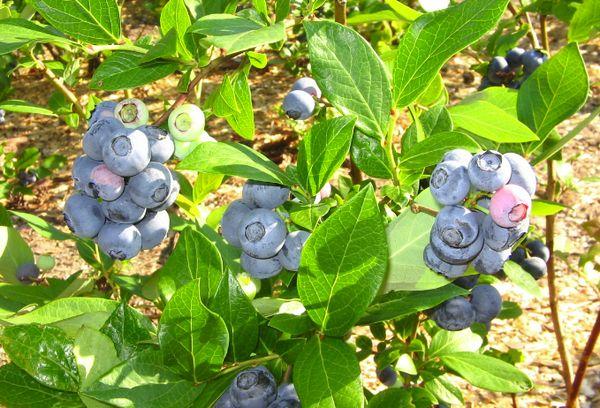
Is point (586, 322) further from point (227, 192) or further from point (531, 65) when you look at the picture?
point (227, 192)

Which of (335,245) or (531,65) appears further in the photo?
(531,65)

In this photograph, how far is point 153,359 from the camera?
2.62ft

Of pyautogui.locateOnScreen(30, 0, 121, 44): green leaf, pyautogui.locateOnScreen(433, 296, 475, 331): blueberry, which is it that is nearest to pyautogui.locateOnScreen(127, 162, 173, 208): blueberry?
pyautogui.locateOnScreen(30, 0, 121, 44): green leaf

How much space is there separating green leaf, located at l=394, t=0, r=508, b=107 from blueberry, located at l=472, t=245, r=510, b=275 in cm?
25

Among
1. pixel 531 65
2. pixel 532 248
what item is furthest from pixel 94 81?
pixel 532 248

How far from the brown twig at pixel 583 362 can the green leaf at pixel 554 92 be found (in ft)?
2.74

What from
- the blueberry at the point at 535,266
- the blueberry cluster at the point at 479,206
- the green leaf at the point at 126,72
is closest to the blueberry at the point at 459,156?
the blueberry cluster at the point at 479,206

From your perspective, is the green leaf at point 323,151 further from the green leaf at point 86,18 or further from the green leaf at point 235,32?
the green leaf at point 86,18

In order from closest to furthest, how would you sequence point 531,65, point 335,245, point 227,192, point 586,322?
point 335,245 < point 531,65 < point 586,322 < point 227,192

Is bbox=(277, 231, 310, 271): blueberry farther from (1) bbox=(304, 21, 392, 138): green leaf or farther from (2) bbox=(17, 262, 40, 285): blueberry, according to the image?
(2) bbox=(17, 262, 40, 285): blueberry

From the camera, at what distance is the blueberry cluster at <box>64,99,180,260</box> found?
2.86 ft

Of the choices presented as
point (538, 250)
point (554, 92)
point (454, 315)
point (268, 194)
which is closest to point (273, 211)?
point (268, 194)

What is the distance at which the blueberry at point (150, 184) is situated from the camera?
912 millimetres

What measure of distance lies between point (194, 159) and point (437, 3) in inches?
22.5
